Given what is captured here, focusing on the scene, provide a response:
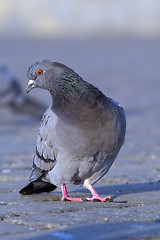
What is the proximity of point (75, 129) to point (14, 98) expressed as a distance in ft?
26.3

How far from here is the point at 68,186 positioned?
5.27 metres

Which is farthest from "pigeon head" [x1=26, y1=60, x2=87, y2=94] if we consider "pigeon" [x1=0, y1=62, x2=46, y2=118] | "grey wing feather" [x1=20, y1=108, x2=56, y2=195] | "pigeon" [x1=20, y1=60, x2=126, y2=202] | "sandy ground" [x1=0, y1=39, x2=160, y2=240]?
"pigeon" [x1=0, y1=62, x2=46, y2=118]

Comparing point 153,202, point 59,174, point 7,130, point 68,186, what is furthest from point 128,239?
point 7,130

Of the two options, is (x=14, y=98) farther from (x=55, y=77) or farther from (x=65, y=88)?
(x=65, y=88)

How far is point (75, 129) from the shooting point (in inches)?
162

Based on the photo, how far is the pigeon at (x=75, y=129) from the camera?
4.14 m

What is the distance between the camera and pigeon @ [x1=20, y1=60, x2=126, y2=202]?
414 cm

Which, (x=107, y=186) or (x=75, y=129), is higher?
(x=75, y=129)

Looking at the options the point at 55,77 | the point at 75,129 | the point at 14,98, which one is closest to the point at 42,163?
the point at 75,129

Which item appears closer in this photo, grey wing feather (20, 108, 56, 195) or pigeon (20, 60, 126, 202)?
pigeon (20, 60, 126, 202)

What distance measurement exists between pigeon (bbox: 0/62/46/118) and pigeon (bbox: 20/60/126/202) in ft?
23.9

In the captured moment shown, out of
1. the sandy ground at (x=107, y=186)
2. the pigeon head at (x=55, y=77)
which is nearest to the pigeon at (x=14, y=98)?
the sandy ground at (x=107, y=186)

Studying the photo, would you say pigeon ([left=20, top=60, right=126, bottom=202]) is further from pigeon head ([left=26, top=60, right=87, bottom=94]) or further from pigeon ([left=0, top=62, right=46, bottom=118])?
pigeon ([left=0, top=62, right=46, bottom=118])

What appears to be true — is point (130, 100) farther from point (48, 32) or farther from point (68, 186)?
point (48, 32)
